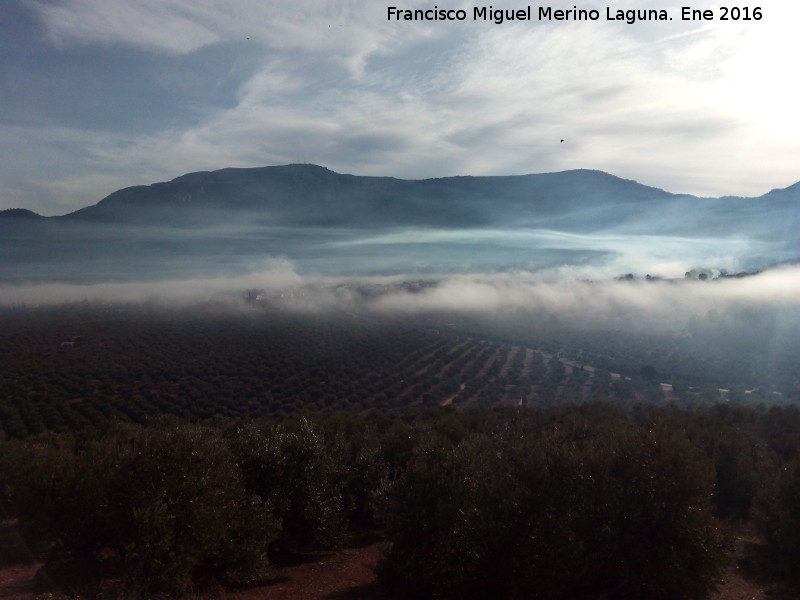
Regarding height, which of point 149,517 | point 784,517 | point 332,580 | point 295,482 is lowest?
point 332,580

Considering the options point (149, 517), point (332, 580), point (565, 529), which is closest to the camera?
point (149, 517)

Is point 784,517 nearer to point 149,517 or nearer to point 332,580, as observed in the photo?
point 332,580

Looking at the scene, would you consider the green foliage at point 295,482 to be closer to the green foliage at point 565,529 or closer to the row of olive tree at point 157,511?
the row of olive tree at point 157,511

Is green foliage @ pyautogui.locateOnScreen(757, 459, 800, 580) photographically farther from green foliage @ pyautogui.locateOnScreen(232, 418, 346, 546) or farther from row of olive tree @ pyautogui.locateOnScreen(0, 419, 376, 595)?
row of olive tree @ pyautogui.locateOnScreen(0, 419, 376, 595)

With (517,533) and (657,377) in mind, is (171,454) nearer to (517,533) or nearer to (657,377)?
(517,533)

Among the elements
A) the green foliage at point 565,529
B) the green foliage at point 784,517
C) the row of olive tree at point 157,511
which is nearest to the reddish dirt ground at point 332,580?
the green foliage at point 784,517

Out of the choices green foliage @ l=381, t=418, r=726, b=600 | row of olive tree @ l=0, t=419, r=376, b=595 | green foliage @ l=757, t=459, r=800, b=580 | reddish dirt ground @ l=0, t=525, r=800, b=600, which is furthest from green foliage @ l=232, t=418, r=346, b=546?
green foliage @ l=757, t=459, r=800, b=580

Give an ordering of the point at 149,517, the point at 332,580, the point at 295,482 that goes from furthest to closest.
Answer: the point at 295,482 < the point at 332,580 < the point at 149,517

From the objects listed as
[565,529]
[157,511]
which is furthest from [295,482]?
[565,529]

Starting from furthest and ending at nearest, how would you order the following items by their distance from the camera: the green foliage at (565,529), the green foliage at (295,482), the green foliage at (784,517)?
1. the green foliage at (295,482)
2. the green foliage at (784,517)
3. the green foliage at (565,529)

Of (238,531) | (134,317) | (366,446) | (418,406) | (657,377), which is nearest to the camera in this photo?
(238,531)

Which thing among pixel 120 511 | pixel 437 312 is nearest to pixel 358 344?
pixel 437 312
